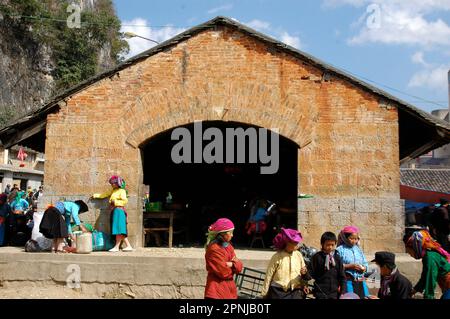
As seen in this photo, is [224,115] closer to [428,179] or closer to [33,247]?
[33,247]

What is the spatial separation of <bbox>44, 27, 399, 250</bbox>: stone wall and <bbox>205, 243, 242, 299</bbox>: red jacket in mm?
4603

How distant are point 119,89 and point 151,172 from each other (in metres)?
3.96

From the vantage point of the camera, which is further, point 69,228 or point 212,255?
point 69,228

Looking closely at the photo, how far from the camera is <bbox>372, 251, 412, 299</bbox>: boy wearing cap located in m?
4.59

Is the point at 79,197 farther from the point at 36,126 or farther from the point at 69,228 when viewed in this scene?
the point at 36,126

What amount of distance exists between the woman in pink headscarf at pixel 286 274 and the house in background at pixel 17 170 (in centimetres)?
2624

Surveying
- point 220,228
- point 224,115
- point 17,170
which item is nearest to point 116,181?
point 224,115

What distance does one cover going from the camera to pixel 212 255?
4.77 m

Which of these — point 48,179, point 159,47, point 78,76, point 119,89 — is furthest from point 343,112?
point 78,76

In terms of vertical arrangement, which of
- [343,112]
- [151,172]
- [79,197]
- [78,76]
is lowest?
[79,197]

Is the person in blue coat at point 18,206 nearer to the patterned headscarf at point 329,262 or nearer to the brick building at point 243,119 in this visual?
the brick building at point 243,119

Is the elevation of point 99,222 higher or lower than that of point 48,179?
lower
